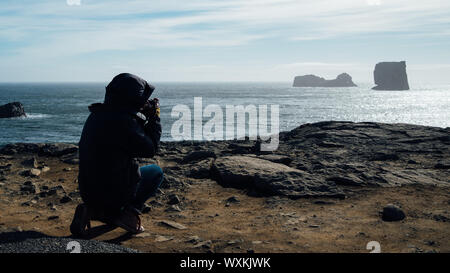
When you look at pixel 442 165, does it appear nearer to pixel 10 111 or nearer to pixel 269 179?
pixel 269 179

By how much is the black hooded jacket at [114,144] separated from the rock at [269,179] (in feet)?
10.4

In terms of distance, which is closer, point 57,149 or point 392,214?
point 392,214

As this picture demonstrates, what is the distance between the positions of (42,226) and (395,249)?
488cm

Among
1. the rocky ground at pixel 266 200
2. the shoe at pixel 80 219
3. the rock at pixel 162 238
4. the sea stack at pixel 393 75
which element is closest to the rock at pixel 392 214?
the rocky ground at pixel 266 200

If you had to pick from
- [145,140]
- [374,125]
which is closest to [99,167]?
[145,140]

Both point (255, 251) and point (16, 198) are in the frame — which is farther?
point (16, 198)

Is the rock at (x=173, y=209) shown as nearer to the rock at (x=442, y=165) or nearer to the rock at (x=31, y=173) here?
the rock at (x=31, y=173)

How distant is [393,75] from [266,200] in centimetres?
19969

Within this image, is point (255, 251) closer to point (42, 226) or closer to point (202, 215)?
point (202, 215)

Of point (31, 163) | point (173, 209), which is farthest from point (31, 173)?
point (173, 209)

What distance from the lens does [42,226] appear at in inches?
227

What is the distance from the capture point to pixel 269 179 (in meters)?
7.56

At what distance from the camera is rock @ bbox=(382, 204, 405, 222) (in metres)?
5.93

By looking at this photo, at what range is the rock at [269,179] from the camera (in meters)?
7.27
